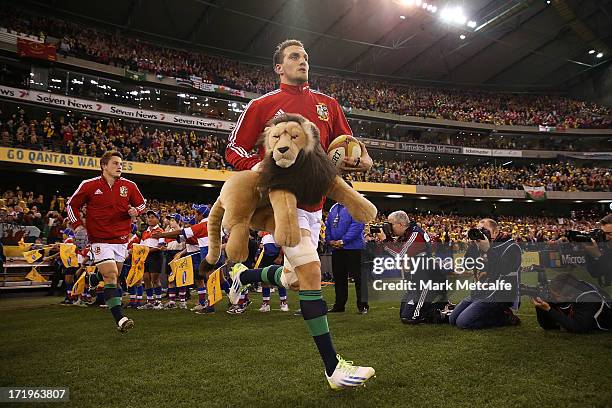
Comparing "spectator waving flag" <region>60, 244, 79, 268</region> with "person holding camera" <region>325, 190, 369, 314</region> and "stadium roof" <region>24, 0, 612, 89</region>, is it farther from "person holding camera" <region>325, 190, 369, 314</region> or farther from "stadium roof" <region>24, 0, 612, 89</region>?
"stadium roof" <region>24, 0, 612, 89</region>

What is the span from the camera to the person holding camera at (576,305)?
4535 millimetres

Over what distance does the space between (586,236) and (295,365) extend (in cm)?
391

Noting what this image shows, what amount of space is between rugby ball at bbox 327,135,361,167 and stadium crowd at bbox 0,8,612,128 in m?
26.7

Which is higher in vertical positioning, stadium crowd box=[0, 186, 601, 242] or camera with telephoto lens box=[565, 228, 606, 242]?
stadium crowd box=[0, 186, 601, 242]

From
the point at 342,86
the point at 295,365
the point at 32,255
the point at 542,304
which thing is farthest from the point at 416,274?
the point at 342,86

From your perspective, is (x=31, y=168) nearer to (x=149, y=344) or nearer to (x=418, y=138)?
(x=149, y=344)

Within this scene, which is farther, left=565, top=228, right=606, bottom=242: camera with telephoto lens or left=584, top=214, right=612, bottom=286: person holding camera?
left=584, top=214, right=612, bottom=286: person holding camera

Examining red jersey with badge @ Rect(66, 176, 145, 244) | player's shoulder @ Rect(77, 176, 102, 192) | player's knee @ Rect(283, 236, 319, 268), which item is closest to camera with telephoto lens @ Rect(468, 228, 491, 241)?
player's knee @ Rect(283, 236, 319, 268)

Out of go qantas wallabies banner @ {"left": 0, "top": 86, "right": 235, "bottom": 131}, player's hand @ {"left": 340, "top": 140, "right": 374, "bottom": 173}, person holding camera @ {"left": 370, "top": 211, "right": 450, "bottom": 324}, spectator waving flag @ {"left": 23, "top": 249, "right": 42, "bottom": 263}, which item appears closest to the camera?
player's hand @ {"left": 340, "top": 140, "right": 374, "bottom": 173}

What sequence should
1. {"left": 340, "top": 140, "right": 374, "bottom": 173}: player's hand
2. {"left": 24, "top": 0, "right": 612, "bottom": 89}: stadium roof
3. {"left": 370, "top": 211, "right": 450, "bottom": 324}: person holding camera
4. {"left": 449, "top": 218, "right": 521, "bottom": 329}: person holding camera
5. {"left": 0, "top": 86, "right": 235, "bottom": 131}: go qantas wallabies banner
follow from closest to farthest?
{"left": 340, "top": 140, "right": 374, "bottom": 173}: player's hand → {"left": 449, "top": 218, "right": 521, "bottom": 329}: person holding camera → {"left": 370, "top": 211, "right": 450, "bottom": 324}: person holding camera → {"left": 0, "top": 86, "right": 235, "bottom": 131}: go qantas wallabies banner → {"left": 24, "top": 0, "right": 612, "bottom": 89}: stadium roof

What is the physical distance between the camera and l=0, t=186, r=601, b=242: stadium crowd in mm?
13031

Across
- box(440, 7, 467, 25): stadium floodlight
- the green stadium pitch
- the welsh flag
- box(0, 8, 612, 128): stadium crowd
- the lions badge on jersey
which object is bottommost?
the green stadium pitch

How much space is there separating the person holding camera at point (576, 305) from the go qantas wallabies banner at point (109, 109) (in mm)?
16237

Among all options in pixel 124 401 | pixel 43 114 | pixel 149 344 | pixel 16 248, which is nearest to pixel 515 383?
pixel 124 401
